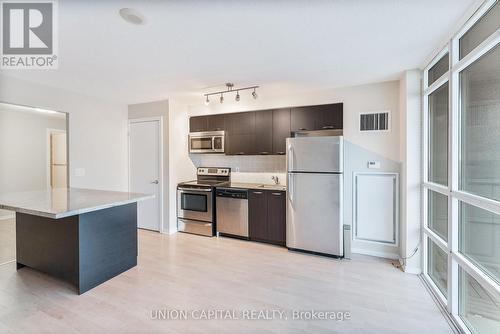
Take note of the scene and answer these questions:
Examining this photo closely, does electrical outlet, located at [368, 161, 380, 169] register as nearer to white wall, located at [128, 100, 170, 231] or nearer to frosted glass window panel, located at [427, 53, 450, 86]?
frosted glass window panel, located at [427, 53, 450, 86]

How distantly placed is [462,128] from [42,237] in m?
4.42

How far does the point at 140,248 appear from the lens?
363 cm

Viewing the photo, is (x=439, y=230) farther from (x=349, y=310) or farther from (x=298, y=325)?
(x=298, y=325)

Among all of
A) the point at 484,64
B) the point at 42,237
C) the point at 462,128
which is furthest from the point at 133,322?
the point at 484,64

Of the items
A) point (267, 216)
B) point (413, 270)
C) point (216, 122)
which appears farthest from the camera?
point (216, 122)

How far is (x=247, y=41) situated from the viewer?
2.15m

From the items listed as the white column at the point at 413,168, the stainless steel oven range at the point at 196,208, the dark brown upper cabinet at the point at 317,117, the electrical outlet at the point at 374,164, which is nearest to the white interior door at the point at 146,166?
the stainless steel oven range at the point at 196,208

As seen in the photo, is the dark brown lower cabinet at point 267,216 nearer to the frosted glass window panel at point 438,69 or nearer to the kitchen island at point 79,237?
the kitchen island at point 79,237

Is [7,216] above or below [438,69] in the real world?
below

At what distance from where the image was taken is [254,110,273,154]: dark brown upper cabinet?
3.97m

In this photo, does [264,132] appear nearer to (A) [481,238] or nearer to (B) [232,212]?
(B) [232,212]

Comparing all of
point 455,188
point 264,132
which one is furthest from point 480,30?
point 264,132

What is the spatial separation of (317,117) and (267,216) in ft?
5.71

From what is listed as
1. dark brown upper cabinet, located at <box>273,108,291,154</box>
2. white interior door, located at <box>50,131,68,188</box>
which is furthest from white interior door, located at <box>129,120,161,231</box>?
white interior door, located at <box>50,131,68,188</box>
